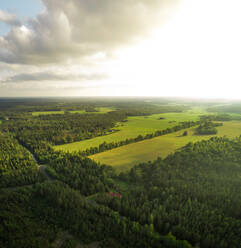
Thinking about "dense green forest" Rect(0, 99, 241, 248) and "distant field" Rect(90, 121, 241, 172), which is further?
"distant field" Rect(90, 121, 241, 172)

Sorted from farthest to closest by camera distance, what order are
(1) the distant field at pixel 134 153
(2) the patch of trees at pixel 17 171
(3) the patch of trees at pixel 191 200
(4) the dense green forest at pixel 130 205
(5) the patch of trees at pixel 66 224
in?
(1) the distant field at pixel 134 153 < (2) the patch of trees at pixel 17 171 < (3) the patch of trees at pixel 191 200 < (4) the dense green forest at pixel 130 205 < (5) the patch of trees at pixel 66 224

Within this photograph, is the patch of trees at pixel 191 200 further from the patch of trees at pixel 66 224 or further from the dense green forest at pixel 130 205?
the patch of trees at pixel 66 224

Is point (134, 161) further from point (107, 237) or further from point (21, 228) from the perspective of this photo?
point (21, 228)

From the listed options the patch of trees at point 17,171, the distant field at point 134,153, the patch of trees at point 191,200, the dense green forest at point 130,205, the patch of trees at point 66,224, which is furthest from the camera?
the distant field at point 134,153

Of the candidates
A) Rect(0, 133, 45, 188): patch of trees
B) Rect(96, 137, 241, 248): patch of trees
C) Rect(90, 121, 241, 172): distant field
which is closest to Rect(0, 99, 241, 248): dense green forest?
Rect(96, 137, 241, 248): patch of trees

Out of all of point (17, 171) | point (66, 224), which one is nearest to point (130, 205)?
point (66, 224)

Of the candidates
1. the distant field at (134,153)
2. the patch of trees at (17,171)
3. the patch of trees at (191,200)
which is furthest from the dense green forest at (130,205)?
the distant field at (134,153)

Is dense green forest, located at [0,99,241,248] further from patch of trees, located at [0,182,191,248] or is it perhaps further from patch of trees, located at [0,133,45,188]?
patch of trees, located at [0,133,45,188]

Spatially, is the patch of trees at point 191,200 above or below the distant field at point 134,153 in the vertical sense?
above

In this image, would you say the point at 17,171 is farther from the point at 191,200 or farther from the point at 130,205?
the point at 191,200
